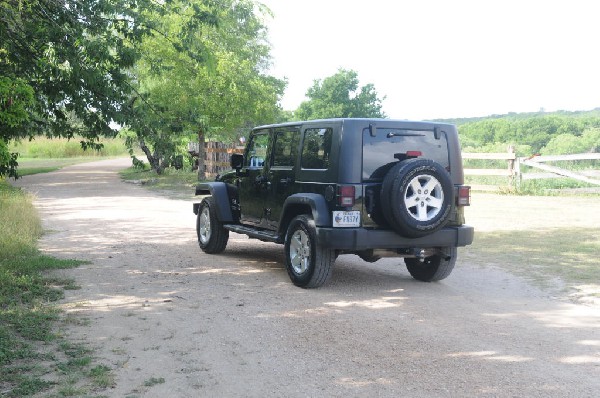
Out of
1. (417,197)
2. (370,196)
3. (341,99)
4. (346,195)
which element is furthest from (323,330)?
(341,99)

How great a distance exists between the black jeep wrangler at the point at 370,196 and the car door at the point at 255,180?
0.54 metres

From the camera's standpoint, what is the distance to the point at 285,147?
31.3 ft

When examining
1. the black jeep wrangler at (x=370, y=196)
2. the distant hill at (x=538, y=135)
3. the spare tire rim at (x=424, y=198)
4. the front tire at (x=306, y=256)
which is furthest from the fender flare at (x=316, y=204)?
the distant hill at (x=538, y=135)

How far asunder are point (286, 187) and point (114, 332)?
3.42m

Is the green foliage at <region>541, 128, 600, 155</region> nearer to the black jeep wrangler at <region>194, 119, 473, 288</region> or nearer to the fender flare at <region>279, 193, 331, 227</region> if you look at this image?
the black jeep wrangler at <region>194, 119, 473, 288</region>

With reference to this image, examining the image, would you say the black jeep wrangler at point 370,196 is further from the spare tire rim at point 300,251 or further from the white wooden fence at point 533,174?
the white wooden fence at point 533,174

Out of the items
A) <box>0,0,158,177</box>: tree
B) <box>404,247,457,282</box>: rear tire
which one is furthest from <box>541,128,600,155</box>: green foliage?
<box>0,0,158,177</box>: tree

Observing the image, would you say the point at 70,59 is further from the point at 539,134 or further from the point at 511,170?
the point at 539,134

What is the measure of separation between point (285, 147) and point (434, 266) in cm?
246

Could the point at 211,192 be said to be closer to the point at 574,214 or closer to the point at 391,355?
the point at 391,355

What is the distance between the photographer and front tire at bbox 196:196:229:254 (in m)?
11.1

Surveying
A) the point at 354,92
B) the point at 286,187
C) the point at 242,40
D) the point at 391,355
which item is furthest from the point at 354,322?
the point at 354,92

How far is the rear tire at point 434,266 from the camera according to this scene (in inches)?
353

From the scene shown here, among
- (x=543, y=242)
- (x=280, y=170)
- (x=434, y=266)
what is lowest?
(x=543, y=242)
